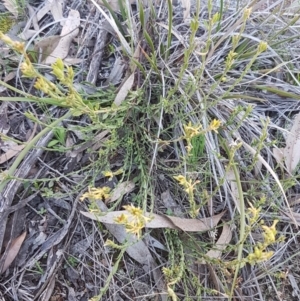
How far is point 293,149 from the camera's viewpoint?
1320mm

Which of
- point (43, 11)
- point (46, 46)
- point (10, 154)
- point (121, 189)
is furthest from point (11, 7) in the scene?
point (121, 189)

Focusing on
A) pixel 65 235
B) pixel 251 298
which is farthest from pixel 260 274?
pixel 65 235

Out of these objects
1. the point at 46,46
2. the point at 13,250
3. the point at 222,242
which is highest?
the point at 46,46

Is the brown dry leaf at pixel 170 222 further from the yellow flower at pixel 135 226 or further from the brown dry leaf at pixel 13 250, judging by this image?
the yellow flower at pixel 135 226

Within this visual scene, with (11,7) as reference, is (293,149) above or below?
below

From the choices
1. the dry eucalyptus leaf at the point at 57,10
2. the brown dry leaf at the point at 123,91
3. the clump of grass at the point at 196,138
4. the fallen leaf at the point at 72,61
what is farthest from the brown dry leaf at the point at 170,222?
the dry eucalyptus leaf at the point at 57,10

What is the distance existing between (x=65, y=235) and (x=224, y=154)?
0.51m

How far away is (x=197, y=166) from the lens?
49.6 inches

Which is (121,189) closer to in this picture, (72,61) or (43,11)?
(72,61)

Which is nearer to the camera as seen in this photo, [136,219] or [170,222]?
[136,219]

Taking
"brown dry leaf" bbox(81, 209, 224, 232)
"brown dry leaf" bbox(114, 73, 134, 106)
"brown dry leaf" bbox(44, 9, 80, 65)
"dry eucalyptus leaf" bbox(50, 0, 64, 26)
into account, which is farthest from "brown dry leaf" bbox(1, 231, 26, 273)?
"dry eucalyptus leaf" bbox(50, 0, 64, 26)

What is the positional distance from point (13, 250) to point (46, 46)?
64 centimetres

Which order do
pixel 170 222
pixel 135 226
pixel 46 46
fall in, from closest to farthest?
pixel 135 226 → pixel 170 222 → pixel 46 46

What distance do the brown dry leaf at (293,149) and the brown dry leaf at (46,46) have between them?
0.78m
